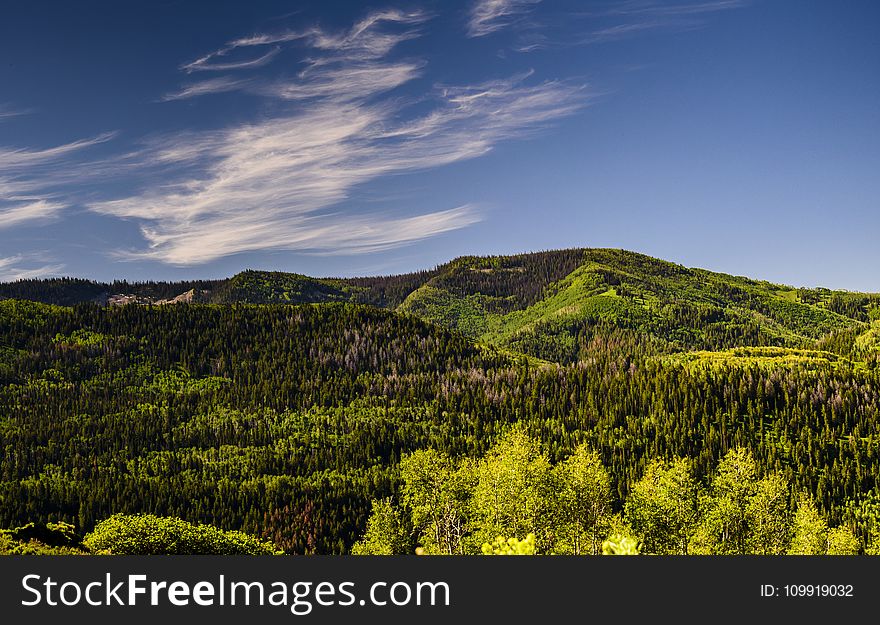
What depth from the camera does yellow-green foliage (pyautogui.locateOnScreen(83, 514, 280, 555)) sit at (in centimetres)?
13200

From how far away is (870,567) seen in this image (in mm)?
49938

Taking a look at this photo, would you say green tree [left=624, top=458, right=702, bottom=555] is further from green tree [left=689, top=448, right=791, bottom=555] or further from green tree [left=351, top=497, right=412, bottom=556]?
green tree [left=351, top=497, right=412, bottom=556]

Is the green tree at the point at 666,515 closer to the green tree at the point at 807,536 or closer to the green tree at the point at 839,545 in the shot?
the green tree at the point at 807,536

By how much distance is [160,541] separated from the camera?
138 metres

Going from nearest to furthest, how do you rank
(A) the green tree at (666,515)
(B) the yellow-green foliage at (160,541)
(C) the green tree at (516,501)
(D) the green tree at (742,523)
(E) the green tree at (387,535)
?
(C) the green tree at (516,501) → (A) the green tree at (666,515) → (D) the green tree at (742,523) → (B) the yellow-green foliage at (160,541) → (E) the green tree at (387,535)

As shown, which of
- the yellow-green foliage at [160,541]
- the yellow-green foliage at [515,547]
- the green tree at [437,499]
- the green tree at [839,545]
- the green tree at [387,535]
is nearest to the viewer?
the yellow-green foliage at [515,547]

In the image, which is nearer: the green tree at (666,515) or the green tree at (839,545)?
the green tree at (666,515)

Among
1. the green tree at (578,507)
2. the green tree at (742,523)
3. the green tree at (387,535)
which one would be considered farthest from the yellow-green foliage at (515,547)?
the green tree at (387,535)

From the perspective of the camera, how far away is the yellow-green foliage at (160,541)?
5197 inches

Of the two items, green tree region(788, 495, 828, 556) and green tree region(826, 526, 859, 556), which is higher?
green tree region(788, 495, 828, 556)

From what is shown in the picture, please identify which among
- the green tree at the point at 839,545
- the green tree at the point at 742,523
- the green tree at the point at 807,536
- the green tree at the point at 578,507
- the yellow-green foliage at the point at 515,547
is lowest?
the green tree at the point at 839,545

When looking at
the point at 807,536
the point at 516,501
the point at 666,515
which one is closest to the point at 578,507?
the point at 516,501

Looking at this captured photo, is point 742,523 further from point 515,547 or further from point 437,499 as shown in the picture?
point 515,547

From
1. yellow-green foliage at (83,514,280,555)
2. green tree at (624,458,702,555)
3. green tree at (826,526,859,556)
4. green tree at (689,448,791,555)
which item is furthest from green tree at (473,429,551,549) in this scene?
yellow-green foliage at (83,514,280,555)
